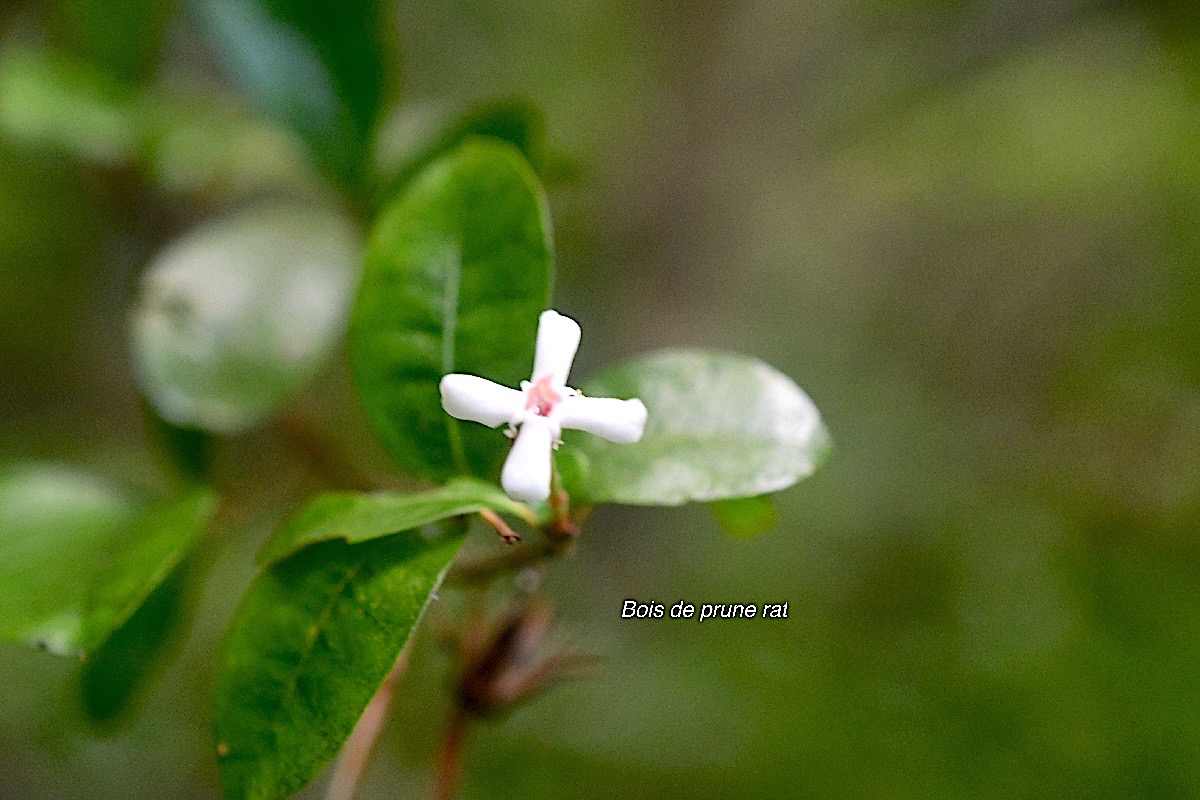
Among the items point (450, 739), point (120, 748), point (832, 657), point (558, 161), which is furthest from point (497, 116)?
point (120, 748)

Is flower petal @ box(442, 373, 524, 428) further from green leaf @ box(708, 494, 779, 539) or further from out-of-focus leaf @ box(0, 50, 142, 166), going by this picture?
out-of-focus leaf @ box(0, 50, 142, 166)

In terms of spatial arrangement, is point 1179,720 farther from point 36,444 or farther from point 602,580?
point 36,444

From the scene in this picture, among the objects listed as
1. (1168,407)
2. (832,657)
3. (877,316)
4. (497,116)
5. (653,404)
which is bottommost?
(653,404)

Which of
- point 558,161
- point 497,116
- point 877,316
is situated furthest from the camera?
point 877,316

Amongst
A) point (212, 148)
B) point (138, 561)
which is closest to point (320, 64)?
point (212, 148)

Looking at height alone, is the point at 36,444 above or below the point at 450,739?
above

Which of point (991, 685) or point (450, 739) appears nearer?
point (450, 739)

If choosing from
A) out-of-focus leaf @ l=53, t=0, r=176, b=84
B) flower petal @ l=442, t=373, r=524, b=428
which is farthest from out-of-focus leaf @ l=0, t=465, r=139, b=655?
out-of-focus leaf @ l=53, t=0, r=176, b=84
